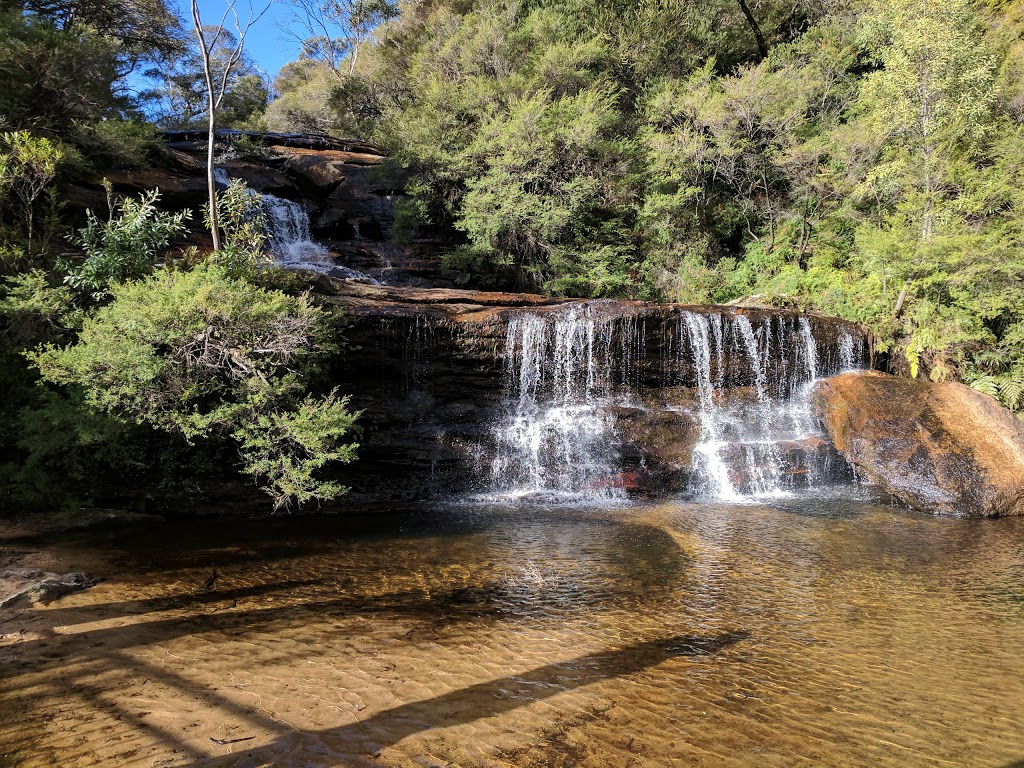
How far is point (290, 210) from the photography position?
669 inches

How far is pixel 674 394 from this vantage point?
38.1 feet

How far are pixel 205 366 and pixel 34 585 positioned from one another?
3260mm

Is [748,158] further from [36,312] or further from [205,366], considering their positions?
[36,312]

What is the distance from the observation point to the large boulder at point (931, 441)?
8.87 meters

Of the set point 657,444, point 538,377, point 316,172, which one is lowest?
point 657,444

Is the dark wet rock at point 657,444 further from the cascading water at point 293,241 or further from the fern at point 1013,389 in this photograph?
the cascading water at point 293,241

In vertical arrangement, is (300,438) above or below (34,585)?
above

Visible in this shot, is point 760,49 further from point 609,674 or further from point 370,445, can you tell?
point 609,674

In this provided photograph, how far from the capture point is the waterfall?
1004 cm

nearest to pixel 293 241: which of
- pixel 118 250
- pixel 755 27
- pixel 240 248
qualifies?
pixel 240 248

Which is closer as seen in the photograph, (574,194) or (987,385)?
(987,385)

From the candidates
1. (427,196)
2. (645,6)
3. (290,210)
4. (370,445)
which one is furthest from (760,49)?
(370,445)

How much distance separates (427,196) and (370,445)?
10503 millimetres

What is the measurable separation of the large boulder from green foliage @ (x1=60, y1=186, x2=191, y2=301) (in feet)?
42.0
